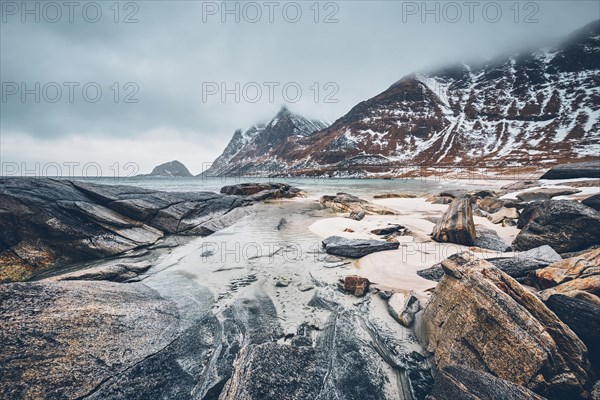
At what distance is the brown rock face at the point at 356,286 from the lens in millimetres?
6082

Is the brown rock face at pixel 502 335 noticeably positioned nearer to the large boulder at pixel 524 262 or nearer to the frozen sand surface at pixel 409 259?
the frozen sand surface at pixel 409 259

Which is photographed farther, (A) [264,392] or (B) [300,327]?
(B) [300,327]

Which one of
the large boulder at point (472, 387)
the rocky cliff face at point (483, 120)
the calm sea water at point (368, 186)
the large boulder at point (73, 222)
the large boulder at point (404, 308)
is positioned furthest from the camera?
the rocky cliff face at point (483, 120)

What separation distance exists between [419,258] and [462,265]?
370cm

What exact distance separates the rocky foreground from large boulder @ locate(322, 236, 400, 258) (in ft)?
4.28

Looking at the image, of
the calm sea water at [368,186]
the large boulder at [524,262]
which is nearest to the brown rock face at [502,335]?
the large boulder at [524,262]

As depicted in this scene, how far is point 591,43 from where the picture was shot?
16338 centimetres

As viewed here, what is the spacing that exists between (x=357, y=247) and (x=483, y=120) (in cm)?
17115

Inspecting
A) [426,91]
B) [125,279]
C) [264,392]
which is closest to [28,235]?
[125,279]

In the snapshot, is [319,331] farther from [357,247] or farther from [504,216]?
[504,216]

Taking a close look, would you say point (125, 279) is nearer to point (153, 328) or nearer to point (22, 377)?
point (153, 328)

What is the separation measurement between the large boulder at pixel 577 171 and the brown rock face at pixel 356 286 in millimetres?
26174

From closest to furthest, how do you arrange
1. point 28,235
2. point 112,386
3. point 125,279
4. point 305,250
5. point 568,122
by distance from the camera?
point 112,386 → point 125,279 → point 28,235 → point 305,250 → point 568,122

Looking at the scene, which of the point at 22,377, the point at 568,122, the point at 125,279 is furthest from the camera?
the point at 568,122
